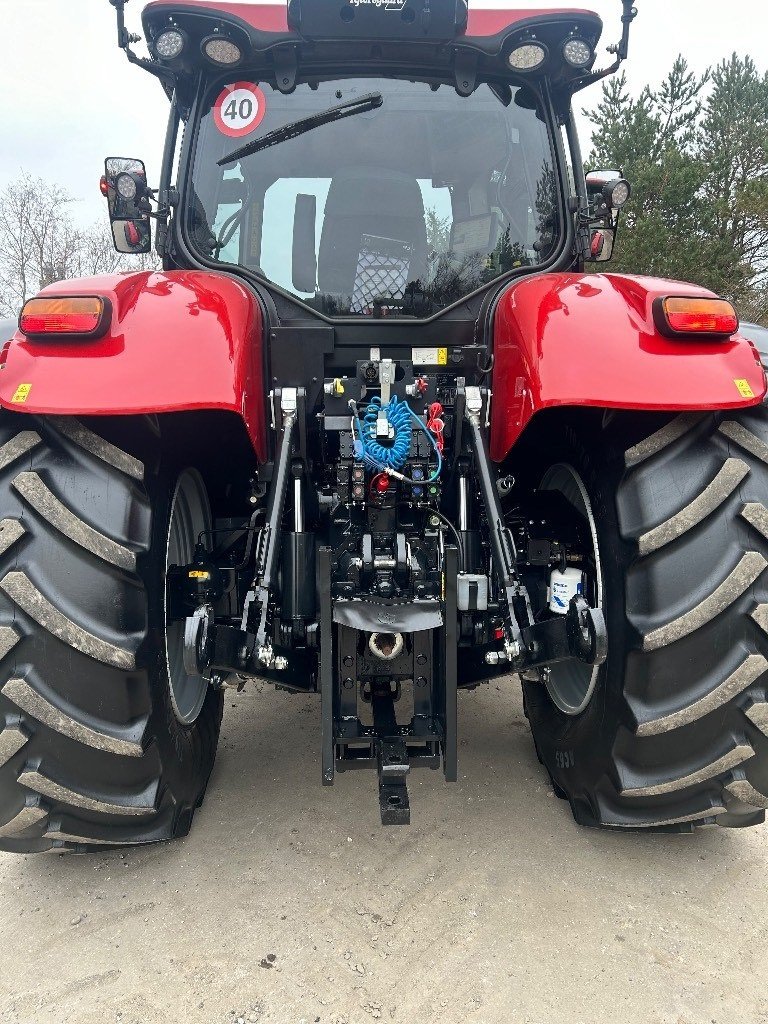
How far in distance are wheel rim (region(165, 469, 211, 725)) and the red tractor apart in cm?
2

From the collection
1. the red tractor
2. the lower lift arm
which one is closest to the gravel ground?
the red tractor

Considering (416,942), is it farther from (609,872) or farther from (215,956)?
(609,872)

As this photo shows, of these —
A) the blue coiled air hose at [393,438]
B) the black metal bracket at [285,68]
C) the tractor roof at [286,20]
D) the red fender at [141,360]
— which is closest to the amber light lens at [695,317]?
the blue coiled air hose at [393,438]

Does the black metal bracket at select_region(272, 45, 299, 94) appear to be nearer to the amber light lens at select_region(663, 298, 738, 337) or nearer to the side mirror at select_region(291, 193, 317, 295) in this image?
the side mirror at select_region(291, 193, 317, 295)

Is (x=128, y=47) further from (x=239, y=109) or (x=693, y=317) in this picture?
(x=693, y=317)

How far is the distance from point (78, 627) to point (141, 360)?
2.16ft

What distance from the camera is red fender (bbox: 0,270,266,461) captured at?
1643 mm

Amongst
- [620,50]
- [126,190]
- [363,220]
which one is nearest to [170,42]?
[126,190]

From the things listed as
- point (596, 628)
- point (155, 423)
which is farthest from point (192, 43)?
point (596, 628)

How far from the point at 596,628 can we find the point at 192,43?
7.66 feet

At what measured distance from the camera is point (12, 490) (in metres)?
1.66

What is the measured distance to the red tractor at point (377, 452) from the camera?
1.71 metres

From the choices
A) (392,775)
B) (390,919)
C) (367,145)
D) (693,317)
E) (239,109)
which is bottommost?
(390,919)

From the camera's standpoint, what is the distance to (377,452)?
6.75ft
